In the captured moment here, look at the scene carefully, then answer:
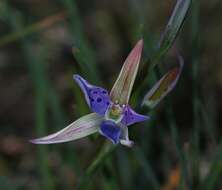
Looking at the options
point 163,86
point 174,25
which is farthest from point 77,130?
point 174,25

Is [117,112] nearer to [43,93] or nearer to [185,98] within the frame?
[43,93]

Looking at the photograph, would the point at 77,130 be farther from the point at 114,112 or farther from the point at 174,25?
the point at 174,25

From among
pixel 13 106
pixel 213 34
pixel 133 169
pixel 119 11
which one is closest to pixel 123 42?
pixel 119 11

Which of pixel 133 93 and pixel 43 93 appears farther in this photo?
pixel 43 93

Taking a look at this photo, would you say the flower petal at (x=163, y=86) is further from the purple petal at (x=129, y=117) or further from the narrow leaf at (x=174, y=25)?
the purple petal at (x=129, y=117)

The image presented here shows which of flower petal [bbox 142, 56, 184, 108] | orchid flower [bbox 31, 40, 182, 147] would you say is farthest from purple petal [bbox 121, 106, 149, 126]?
flower petal [bbox 142, 56, 184, 108]

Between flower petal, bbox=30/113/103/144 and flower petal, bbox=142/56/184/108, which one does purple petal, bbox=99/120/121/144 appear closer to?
flower petal, bbox=30/113/103/144
